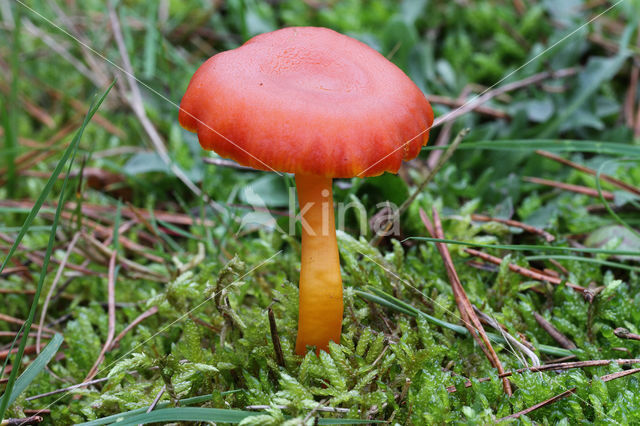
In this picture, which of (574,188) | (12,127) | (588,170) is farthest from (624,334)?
(12,127)

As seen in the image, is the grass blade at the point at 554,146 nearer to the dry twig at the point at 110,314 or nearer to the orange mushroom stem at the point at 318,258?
the orange mushroom stem at the point at 318,258

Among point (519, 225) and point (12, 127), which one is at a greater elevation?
point (12, 127)

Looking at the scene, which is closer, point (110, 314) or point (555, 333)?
point (555, 333)

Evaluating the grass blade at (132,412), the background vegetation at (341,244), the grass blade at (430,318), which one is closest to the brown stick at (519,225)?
the background vegetation at (341,244)

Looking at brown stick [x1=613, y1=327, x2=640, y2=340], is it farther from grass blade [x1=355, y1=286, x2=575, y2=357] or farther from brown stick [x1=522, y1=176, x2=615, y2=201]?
brown stick [x1=522, y1=176, x2=615, y2=201]

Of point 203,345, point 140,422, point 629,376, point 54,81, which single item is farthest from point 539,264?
point 54,81

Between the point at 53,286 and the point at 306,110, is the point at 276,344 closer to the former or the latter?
the point at 306,110

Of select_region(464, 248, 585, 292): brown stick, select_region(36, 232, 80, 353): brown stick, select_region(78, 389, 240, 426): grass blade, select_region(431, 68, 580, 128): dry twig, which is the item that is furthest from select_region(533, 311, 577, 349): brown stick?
select_region(36, 232, 80, 353): brown stick

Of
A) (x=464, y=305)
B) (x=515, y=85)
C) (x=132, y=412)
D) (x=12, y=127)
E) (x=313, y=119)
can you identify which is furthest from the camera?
(x=515, y=85)
